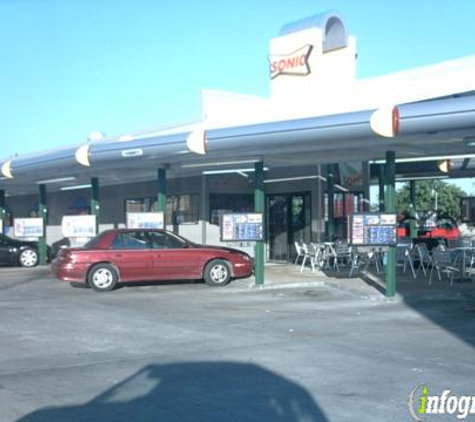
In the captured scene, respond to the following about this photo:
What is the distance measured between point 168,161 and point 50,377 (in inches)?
420

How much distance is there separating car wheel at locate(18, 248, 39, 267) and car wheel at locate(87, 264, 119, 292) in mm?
8862

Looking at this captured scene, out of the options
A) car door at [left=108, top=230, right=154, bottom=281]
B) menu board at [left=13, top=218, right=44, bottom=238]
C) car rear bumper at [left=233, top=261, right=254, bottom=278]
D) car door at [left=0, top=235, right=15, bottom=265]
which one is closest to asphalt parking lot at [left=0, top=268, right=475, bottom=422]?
car door at [left=108, top=230, right=154, bottom=281]

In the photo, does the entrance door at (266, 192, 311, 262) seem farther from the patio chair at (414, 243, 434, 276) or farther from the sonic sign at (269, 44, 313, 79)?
the sonic sign at (269, 44, 313, 79)

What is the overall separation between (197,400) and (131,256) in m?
9.72

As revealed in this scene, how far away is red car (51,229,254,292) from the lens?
15891 millimetres

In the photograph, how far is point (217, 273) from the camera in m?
16.8

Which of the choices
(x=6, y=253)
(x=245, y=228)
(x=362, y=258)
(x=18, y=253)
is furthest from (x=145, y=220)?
(x=6, y=253)

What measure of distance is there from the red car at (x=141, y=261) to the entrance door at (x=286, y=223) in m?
6.39

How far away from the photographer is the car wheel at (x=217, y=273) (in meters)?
16.7

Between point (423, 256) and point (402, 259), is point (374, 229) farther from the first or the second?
point (402, 259)

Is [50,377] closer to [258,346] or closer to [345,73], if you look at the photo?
[258,346]

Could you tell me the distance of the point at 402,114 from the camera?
456 inches

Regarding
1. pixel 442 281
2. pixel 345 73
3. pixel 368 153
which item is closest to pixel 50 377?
pixel 368 153

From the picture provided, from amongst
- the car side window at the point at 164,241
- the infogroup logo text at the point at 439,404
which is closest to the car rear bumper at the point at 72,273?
the car side window at the point at 164,241
